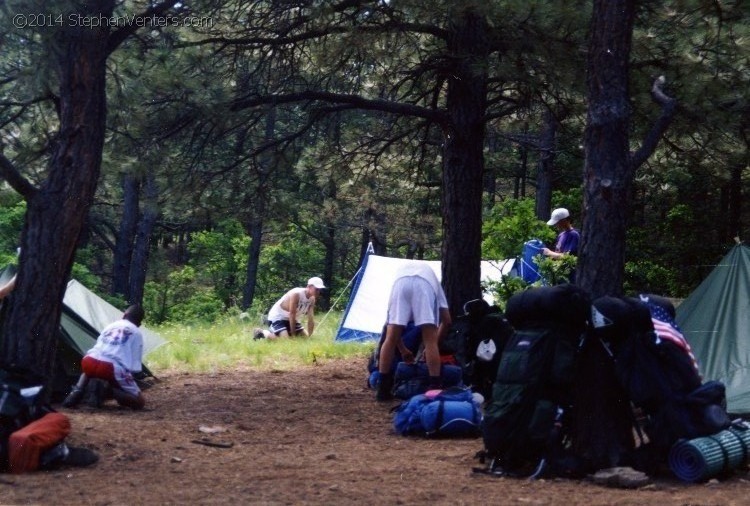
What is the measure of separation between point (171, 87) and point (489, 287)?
3.82 m

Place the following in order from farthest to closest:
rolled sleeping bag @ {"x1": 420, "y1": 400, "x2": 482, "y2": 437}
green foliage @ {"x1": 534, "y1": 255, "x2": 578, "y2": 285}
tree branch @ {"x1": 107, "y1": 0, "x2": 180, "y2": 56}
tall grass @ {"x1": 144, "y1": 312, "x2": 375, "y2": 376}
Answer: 1. tall grass @ {"x1": 144, "y1": 312, "x2": 375, "y2": 376}
2. green foliage @ {"x1": 534, "y1": 255, "x2": 578, "y2": 285}
3. tree branch @ {"x1": 107, "y1": 0, "x2": 180, "y2": 56}
4. rolled sleeping bag @ {"x1": 420, "y1": 400, "x2": 482, "y2": 437}

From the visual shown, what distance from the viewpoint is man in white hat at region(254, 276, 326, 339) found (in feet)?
45.3

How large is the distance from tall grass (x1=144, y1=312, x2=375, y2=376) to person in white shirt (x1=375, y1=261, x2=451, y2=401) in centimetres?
333

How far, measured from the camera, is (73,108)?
21.6 ft

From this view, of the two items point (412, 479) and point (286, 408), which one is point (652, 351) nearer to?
point (412, 479)

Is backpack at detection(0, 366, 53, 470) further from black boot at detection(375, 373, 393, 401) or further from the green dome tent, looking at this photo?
the green dome tent

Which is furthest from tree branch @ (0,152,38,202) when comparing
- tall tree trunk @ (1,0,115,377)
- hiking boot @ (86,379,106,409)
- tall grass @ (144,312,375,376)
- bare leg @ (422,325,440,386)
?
tall grass @ (144,312,375,376)

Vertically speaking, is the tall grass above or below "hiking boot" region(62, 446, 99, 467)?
above

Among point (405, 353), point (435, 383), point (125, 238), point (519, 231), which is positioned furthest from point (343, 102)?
point (125, 238)

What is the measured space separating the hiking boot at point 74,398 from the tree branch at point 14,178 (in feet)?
7.41

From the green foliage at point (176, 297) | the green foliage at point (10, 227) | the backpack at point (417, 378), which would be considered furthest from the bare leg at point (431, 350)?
the green foliage at point (176, 297)

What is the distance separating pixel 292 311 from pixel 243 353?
1.80 metres

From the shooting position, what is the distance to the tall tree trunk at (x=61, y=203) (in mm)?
6363

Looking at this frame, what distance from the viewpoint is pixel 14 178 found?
20.3 feet
